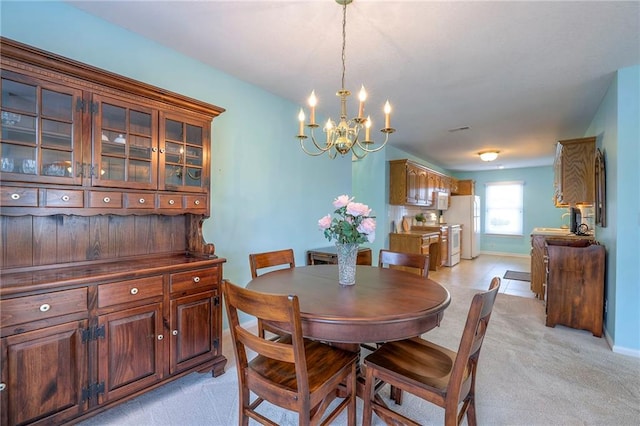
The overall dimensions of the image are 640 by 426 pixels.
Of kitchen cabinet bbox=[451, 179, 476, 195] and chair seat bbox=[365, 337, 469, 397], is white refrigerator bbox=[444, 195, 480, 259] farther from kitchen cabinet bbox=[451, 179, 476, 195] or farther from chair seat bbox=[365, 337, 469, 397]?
chair seat bbox=[365, 337, 469, 397]

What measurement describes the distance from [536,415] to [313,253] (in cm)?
246

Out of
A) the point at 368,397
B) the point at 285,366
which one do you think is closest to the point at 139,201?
the point at 285,366

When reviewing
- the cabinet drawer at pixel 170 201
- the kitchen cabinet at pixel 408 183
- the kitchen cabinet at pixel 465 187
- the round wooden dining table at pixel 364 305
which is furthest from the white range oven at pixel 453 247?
the cabinet drawer at pixel 170 201

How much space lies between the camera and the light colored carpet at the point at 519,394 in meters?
1.74

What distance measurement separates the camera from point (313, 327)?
1.29 meters

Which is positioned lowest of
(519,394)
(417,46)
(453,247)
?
(519,394)

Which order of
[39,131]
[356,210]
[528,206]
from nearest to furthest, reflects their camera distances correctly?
[39,131] → [356,210] → [528,206]

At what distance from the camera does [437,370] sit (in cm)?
142

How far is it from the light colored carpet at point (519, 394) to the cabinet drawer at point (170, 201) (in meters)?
1.26

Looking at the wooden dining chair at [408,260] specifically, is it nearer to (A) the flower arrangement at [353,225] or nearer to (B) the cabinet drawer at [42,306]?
(A) the flower arrangement at [353,225]

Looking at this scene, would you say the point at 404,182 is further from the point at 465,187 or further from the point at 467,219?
the point at 465,187

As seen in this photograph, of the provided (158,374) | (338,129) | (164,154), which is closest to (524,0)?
(338,129)

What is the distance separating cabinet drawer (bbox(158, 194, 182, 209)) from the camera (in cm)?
201

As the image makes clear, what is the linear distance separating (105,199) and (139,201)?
0.19 meters
